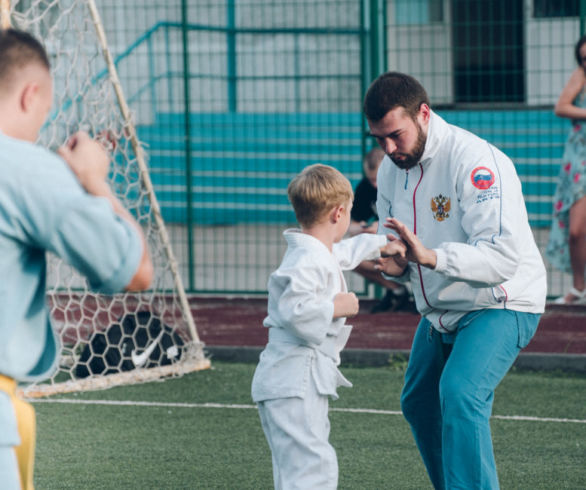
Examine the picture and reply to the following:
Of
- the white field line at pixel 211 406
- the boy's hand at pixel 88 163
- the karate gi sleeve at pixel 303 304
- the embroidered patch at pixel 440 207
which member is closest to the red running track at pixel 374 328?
the white field line at pixel 211 406

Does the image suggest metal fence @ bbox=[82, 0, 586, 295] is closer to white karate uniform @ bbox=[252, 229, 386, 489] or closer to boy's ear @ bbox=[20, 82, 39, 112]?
white karate uniform @ bbox=[252, 229, 386, 489]

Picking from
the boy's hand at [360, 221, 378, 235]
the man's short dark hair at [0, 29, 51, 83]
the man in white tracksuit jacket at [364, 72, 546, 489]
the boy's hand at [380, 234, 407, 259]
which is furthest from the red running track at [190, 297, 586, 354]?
the man's short dark hair at [0, 29, 51, 83]

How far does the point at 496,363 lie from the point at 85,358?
3.96 metres

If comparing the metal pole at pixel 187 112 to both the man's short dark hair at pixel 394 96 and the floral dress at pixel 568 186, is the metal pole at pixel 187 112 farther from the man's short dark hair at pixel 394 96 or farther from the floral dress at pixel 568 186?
the man's short dark hair at pixel 394 96

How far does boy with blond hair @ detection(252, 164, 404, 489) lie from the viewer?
148 inches

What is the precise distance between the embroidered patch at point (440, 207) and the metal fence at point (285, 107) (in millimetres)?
5705

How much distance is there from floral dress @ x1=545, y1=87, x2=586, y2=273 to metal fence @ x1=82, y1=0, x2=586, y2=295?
0.93 meters

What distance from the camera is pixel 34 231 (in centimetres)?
241

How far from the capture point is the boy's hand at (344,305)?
379 centimetres

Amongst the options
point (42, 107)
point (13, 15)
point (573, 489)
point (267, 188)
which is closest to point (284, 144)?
point (267, 188)

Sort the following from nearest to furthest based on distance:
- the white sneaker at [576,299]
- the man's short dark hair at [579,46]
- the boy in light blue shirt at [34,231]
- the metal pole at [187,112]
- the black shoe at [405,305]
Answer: the boy in light blue shirt at [34,231] → the man's short dark hair at [579,46] → the white sneaker at [576,299] → the black shoe at [405,305] → the metal pole at [187,112]

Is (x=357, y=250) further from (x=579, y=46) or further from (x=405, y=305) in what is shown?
(x=405, y=305)

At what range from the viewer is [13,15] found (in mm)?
6797

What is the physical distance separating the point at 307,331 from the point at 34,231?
4.91ft
